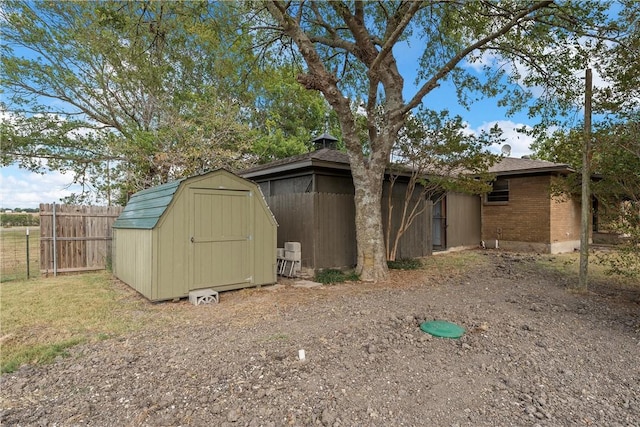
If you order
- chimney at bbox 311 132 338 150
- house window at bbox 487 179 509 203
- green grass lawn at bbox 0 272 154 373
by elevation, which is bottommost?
green grass lawn at bbox 0 272 154 373

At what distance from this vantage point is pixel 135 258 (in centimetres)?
574

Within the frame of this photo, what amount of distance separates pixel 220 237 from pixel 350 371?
355cm

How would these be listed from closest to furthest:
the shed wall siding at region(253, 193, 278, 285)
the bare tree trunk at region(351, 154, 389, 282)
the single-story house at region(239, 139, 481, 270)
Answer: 1. the shed wall siding at region(253, 193, 278, 285)
2. the bare tree trunk at region(351, 154, 389, 282)
3. the single-story house at region(239, 139, 481, 270)

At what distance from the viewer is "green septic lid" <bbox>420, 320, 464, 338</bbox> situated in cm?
363

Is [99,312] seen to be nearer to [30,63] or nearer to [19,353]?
[19,353]

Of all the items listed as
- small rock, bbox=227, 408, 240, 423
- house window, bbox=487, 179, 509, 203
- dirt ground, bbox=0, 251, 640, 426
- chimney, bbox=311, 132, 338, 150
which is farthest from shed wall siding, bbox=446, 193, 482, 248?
small rock, bbox=227, 408, 240, 423

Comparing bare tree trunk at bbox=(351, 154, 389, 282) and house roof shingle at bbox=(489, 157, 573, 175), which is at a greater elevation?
house roof shingle at bbox=(489, 157, 573, 175)

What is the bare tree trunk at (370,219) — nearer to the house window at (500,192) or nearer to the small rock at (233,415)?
the small rock at (233,415)

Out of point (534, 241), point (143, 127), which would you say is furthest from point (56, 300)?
point (534, 241)

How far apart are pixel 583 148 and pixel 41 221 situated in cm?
1066

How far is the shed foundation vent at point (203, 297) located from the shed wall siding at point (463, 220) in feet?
29.4

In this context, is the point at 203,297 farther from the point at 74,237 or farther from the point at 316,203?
the point at 74,237

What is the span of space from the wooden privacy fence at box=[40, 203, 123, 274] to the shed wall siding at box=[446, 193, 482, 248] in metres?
10.3

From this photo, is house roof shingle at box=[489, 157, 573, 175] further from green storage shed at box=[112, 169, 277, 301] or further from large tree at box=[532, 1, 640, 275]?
green storage shed at box=[112, 169, 277, 301]
